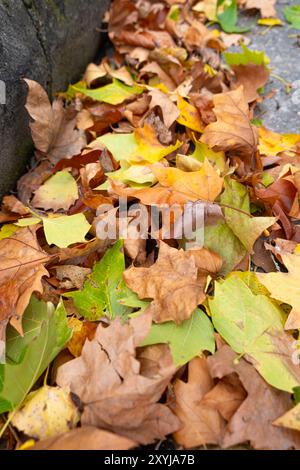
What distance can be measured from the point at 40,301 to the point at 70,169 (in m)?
0.55

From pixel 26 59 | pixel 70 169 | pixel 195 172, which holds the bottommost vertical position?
pixel 70 169

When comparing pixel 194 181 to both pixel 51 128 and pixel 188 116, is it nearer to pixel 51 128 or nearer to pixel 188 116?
pixel 188 116

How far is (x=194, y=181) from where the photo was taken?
1292 mm

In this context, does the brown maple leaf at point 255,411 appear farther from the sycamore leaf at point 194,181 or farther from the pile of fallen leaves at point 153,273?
the sycamore leaf at point 194,181

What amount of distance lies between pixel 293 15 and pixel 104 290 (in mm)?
1597

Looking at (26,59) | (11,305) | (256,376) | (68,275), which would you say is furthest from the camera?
(26,59)

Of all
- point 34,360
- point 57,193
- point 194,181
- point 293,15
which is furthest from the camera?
point 293,15

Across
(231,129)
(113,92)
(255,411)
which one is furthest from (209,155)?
(255,411)

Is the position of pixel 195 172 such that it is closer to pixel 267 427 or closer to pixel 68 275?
pixel 68 275

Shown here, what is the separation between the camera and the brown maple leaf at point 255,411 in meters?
0.94

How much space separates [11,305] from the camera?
1153mm

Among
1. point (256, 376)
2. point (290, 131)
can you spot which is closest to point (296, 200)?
point (290, 131)

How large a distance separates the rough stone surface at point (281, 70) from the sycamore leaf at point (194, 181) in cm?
56

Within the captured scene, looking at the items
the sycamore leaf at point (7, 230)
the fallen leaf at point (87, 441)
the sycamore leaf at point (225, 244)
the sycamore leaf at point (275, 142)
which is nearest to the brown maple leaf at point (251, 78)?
the sycamore leaf at point (275, 142)
